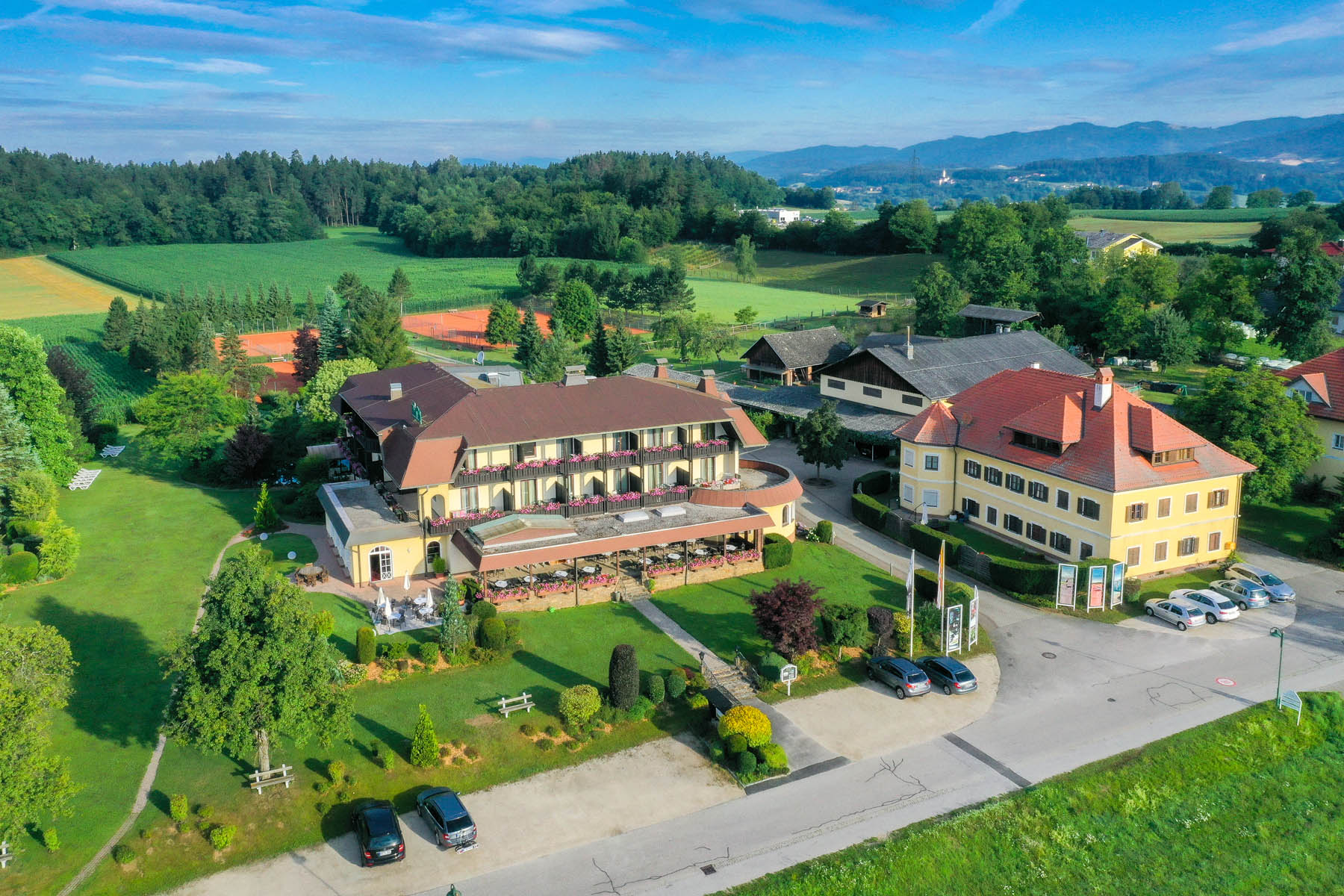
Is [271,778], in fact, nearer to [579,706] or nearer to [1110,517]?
[579,706]

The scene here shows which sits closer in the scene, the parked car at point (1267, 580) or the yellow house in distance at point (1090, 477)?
the parked car at point (1267, 580)

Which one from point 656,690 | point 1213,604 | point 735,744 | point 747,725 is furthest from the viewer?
point 1213,604

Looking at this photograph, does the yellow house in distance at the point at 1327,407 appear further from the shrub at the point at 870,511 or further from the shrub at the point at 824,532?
the shrub at the point at 824,532

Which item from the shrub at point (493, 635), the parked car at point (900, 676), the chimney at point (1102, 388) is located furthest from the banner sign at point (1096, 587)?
the shrub at point (493, 635)

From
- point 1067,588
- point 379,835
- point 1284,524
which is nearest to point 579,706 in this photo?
point 379,835

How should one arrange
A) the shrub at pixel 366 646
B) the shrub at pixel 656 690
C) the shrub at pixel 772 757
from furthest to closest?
the shrub at pixel 366 646 < the shrub at pixel 656 690 < the shrub at pixel 772 757

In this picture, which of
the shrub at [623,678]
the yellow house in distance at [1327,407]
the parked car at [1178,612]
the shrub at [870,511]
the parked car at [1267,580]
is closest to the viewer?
the shrub at [623,678]

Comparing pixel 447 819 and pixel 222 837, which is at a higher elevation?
pixel 447 819
